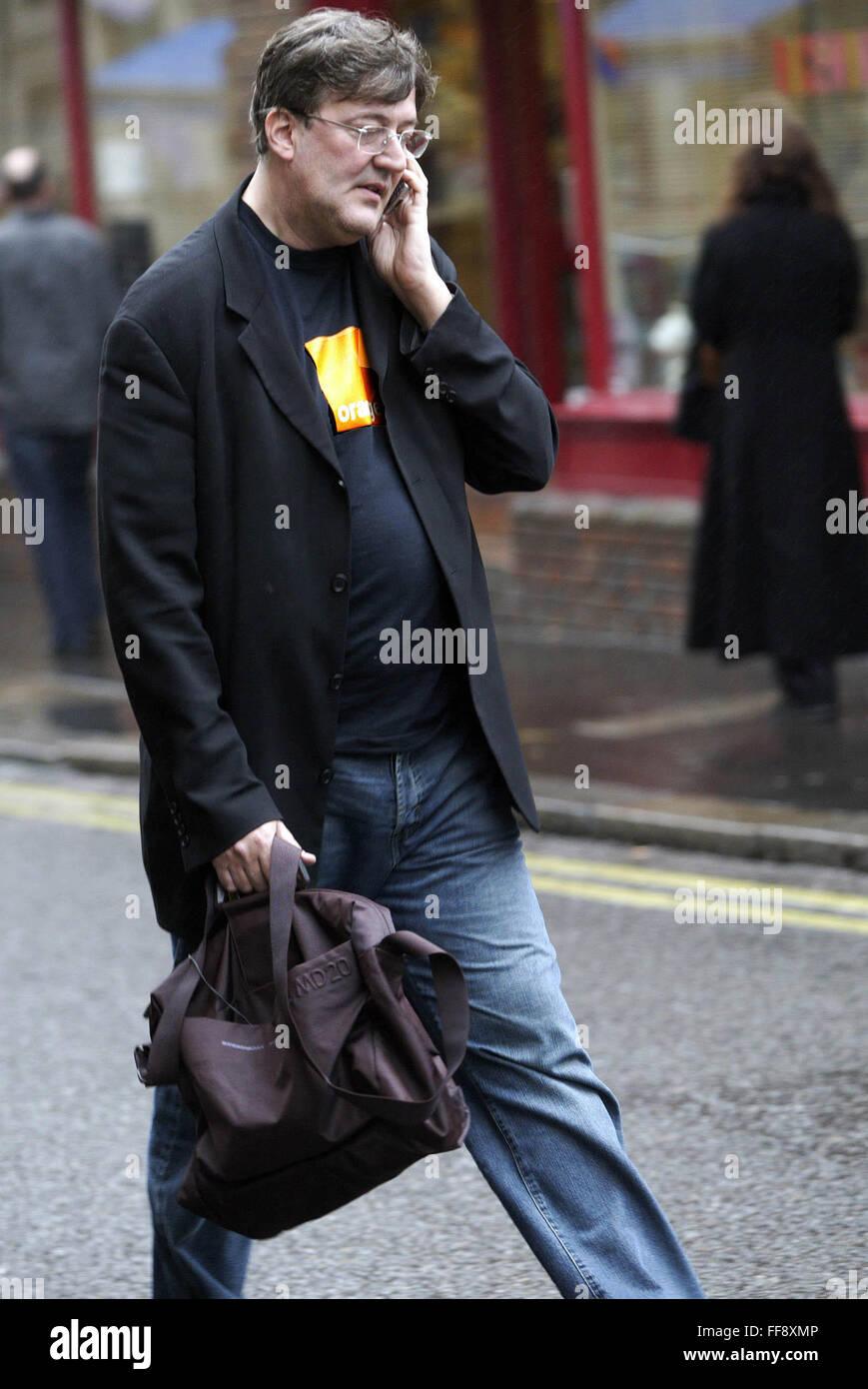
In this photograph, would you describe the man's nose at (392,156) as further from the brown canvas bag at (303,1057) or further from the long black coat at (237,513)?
the brown canvas bag at (303,1057)

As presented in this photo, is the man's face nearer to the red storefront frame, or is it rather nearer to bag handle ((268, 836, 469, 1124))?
bag handle ((268, 836, 469, 1124))

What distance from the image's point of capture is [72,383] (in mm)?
11688

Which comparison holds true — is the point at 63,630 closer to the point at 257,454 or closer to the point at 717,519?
the point at 717,519

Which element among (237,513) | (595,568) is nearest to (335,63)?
(237,513)

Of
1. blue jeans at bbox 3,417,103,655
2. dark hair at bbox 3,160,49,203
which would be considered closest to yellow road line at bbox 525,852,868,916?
blue jeans at bbox 3,417,103,655

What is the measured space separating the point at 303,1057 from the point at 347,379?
930 millimetres

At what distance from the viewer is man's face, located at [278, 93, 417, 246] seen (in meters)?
3.02

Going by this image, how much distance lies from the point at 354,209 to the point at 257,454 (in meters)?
0.35

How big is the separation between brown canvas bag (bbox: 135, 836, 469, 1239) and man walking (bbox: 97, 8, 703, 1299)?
119mm

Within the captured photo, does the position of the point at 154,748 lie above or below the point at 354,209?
below

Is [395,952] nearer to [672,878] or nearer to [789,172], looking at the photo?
[672,878]

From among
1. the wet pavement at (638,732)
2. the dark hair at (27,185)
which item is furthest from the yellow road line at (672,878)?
the dark hair at (27,185)
